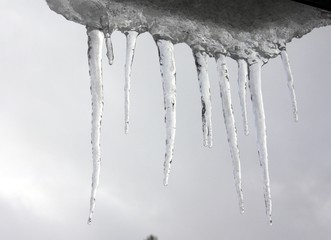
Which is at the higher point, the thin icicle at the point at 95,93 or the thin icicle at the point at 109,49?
the thin icicle at the point at 109,49

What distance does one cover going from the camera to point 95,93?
2256 mm

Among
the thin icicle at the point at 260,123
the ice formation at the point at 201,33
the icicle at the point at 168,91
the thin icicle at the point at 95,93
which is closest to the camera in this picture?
the ice formation at the point at 201,33

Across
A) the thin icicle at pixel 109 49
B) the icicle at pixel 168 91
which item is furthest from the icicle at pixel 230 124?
the thin icicle at pixel 109 49

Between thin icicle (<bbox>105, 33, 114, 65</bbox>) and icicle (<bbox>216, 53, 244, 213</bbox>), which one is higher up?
thin icicle (<bbox>105, 33, 114, 65</bbox>)

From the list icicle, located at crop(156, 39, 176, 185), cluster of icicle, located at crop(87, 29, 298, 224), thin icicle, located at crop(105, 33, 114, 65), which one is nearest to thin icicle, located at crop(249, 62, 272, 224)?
cluster of icicle, located at crop(87, 29, 298, 224)

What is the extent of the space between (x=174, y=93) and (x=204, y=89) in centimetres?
20

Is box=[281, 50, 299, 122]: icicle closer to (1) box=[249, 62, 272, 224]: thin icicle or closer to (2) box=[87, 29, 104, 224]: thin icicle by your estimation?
(1) box=[249, 62, 272, 224]: thin icicle

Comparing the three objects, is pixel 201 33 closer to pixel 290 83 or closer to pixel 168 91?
pixel 168 91

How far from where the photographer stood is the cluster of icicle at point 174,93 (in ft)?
7.13

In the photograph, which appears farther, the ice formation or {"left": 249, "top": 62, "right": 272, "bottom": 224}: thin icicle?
{"left": 249, "top": 62, "right": 272, "bottom": 224}: thin icicle

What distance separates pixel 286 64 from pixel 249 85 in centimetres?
28

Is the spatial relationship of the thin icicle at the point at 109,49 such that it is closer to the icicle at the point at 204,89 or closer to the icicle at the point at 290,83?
the icicle at the point at 204,89

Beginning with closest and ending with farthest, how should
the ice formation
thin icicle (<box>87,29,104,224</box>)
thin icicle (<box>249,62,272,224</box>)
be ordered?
the ice formation
thin icicle (<box>87,29,104,224</box>)
thin icicle (<box>249,62,272,224</box>)

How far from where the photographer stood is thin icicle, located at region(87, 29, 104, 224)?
200cm
